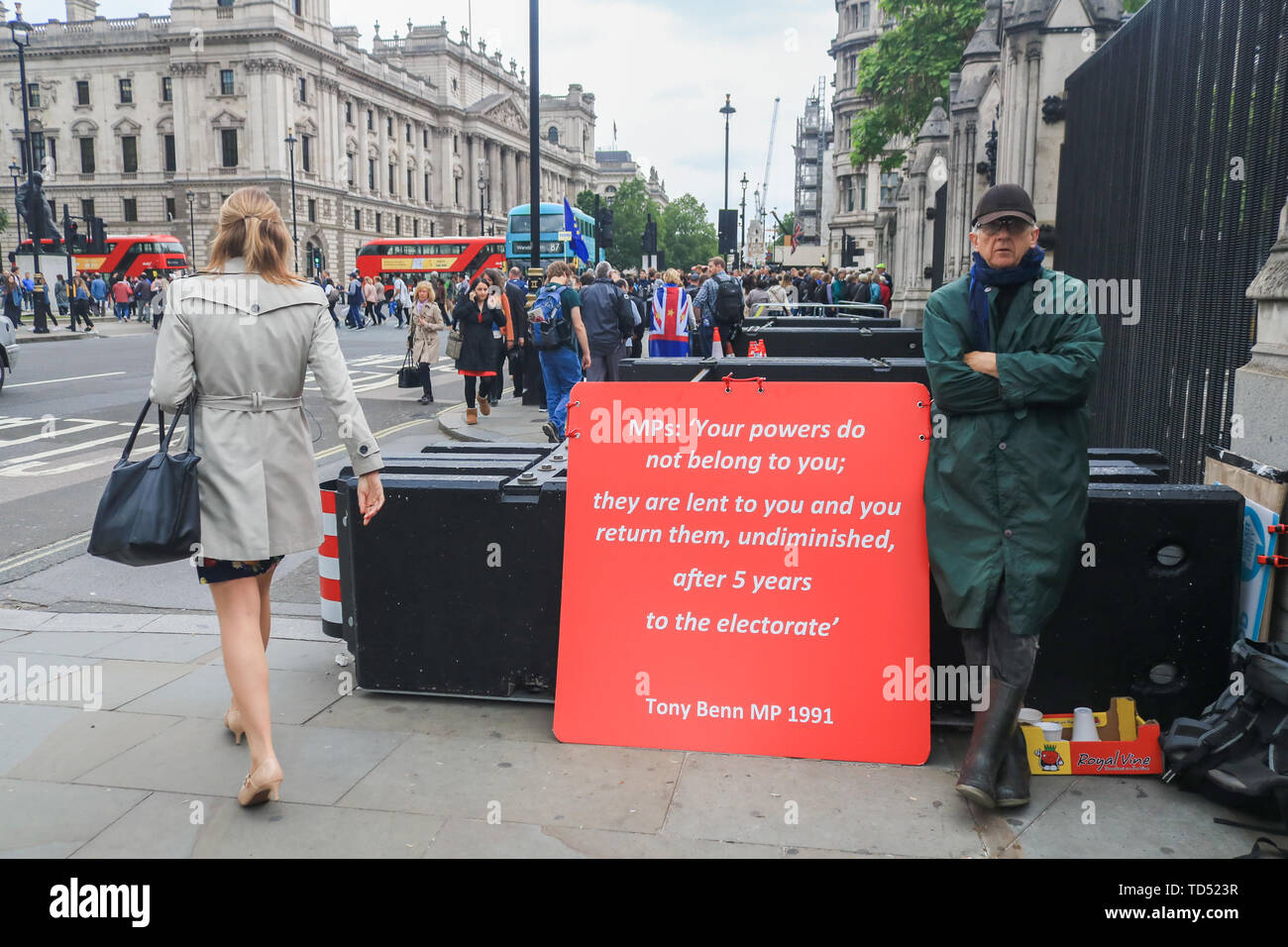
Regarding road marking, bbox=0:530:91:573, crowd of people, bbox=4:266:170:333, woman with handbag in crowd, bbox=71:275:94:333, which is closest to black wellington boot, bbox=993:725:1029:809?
road marking, bbox=0:530:91:573

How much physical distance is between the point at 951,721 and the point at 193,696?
121 inches

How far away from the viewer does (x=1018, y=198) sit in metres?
3.38

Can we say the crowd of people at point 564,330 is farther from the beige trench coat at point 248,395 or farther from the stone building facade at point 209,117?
the stone building facade at point 209,117

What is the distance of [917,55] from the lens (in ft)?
90.4

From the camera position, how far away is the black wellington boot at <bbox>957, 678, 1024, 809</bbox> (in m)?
3.42

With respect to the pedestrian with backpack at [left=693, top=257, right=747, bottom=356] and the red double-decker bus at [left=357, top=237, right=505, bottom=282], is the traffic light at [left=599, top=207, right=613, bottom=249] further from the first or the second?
the red double-decker bus at [left=357, top=237, right=505, bottom=282]

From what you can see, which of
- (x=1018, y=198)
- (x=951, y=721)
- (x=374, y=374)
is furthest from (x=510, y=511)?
(x=374, y=374)

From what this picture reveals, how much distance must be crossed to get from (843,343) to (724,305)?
23.6 feet

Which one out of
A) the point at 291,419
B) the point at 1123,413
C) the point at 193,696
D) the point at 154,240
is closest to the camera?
the point at 291,419

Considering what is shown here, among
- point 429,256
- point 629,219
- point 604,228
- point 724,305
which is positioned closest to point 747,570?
point 724,305

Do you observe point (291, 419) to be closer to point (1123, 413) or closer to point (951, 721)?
point (951, 721)

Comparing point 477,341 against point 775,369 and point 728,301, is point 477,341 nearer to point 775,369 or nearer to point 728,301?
point 728,301

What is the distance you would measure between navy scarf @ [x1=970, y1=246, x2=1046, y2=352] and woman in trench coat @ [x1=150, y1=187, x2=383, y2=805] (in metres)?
2.00
